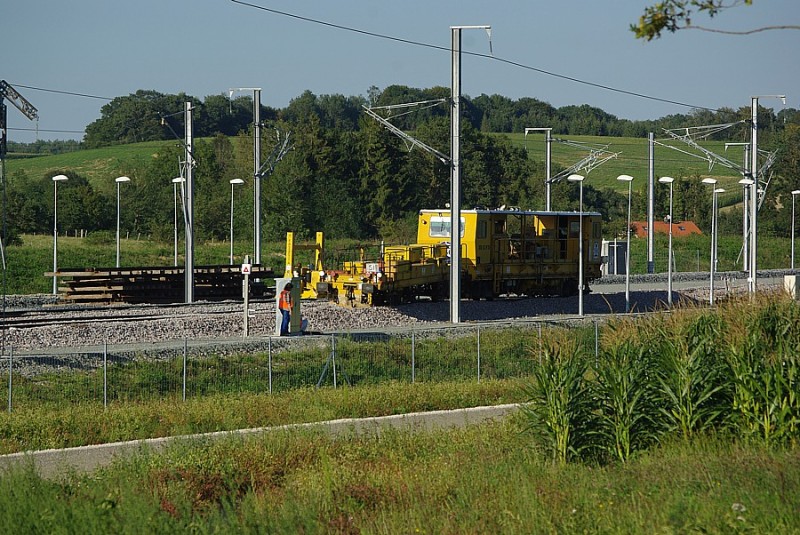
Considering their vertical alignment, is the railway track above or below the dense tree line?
below

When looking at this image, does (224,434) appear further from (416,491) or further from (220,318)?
(220,318)

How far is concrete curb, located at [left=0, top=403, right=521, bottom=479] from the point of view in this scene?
1541 cm

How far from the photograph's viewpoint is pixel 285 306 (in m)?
28.7

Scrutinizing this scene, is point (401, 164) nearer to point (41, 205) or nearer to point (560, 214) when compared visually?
point (41, 205)

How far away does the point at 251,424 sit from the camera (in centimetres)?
1908

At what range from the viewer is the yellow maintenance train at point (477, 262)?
118 feet

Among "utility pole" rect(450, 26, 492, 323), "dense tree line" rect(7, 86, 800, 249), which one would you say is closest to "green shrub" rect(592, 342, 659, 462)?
"utility pole" rect(450, 26, 492, 323)

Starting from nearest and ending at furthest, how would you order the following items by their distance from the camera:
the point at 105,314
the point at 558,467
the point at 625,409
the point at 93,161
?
the point at 558,467
the point at 625,409
the point at 105,314
the point at 93,161

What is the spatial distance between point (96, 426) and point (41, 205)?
6185 cm

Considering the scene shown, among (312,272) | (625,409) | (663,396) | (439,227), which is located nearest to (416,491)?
(625,409)

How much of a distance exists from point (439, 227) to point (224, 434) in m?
24.5

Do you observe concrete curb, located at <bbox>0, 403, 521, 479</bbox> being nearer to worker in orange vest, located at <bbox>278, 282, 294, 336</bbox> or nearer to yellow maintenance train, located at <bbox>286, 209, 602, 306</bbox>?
worker in orange vest, located at <bbox>278, 282, 294, 336</bbox>

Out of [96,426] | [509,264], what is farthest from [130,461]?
[509,264]

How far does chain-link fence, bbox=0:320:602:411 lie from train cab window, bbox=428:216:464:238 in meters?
10.2
